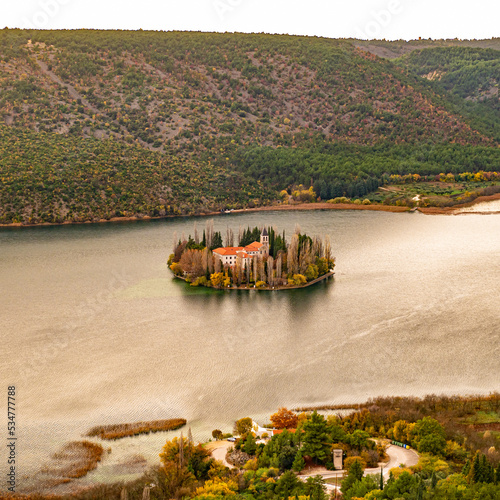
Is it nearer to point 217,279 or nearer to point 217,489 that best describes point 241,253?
point 217,279

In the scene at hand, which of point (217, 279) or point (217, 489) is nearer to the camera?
point (217, 489)

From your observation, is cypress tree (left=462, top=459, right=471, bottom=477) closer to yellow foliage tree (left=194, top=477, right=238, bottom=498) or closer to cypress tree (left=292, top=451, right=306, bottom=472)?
cypress tree (left=292, top=451, right=306, bottom=472)

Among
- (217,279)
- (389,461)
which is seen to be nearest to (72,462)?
(389,461)

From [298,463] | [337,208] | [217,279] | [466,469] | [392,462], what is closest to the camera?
[466,469]

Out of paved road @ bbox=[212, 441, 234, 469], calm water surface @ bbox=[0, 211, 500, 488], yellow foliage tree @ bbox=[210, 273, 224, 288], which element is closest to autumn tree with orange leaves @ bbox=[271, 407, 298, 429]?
calm water surface @ bbox=[0, 211, 500, 488]

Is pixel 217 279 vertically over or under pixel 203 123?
under

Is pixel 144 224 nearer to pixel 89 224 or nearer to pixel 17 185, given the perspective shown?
pixel 89 224
